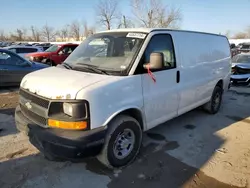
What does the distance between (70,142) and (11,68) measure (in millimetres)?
6584

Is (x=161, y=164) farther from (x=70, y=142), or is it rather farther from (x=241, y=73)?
(x=241, y=73)

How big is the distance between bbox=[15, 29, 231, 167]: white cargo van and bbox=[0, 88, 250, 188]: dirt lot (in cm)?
28

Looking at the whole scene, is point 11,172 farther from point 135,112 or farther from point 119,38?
point 119,38

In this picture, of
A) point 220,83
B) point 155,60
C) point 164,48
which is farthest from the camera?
point 220,83

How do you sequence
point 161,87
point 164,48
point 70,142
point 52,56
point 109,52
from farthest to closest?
point 52,56, point 164,48, point 161,87, point 109,52, point 70,142

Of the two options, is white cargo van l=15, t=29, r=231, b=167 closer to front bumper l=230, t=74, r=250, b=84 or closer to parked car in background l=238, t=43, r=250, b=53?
front bumper l=230, t=74, r=250, b=84

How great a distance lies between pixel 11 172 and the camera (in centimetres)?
333

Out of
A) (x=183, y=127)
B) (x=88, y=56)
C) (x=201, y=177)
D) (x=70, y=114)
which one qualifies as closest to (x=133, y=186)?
(x=201, y=177)

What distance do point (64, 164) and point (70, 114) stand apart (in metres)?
1.10

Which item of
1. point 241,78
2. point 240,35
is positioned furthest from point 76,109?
point 240,35

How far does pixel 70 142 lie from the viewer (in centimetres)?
281

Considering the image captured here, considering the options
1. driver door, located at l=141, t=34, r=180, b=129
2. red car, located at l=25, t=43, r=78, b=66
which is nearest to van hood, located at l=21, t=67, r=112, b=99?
driver door, located at l=141, t=34, r=180, b=129

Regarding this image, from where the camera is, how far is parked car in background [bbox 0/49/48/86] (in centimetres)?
823

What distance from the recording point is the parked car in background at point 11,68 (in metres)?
8.23
